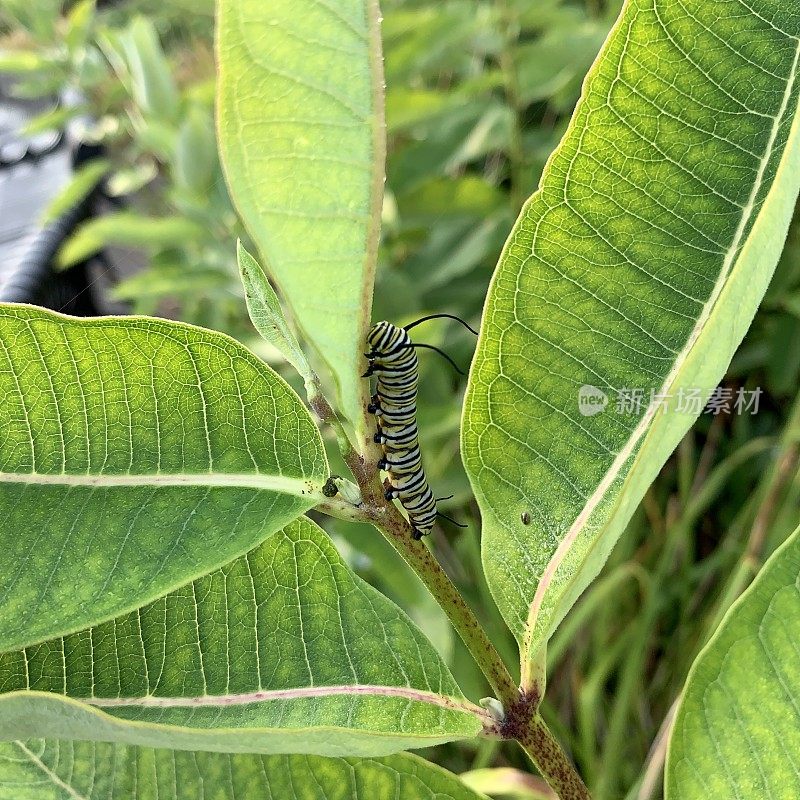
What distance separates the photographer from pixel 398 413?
0.58m

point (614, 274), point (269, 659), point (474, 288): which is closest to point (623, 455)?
point (614, 274)

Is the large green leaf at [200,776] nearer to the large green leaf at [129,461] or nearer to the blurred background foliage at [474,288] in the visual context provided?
the large green leaf at [129,461]

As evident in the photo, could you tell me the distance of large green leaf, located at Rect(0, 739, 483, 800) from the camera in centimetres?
50

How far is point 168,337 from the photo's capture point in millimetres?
404

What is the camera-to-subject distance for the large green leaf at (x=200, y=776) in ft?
1.63

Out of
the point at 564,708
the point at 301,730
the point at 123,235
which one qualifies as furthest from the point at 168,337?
the point at 564,708

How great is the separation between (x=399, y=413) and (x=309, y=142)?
25cm

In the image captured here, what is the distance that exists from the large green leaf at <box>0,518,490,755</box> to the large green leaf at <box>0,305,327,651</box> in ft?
0.28

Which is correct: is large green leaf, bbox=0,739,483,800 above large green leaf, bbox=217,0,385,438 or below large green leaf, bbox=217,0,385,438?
below

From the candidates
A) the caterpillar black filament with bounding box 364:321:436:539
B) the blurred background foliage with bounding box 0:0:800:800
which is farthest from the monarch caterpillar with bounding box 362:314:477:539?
the blurred background foliage with bounding box 0:0:800:800

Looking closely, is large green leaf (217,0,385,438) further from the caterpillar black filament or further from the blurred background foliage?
the blurred background foliage

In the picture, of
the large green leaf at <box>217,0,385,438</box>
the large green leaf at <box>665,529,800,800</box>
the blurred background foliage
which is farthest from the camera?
the blurred background foliage

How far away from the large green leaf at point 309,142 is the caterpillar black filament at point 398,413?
0.14 m

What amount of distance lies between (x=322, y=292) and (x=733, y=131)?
0.25 metres
